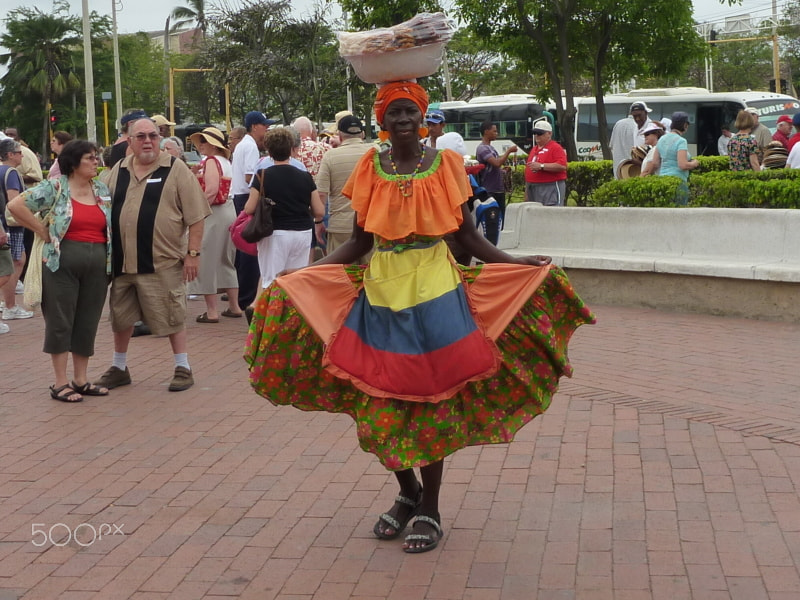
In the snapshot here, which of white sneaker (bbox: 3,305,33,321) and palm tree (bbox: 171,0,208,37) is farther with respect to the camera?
palm tree (bbox: 171,0,208,37)

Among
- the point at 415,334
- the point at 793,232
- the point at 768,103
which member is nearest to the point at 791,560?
the point at 415,334

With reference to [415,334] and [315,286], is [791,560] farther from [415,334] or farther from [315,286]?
[315,286]

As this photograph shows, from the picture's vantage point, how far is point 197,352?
9.67 meters

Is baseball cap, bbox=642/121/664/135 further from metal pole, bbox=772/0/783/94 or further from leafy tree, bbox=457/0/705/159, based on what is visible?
metal pole, bbox=772/0/783/94

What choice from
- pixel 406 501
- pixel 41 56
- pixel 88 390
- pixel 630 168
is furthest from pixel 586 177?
pixel 41 56

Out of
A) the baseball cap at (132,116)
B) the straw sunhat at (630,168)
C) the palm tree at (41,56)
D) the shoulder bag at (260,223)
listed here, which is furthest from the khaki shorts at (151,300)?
the palm tree at (41,56)

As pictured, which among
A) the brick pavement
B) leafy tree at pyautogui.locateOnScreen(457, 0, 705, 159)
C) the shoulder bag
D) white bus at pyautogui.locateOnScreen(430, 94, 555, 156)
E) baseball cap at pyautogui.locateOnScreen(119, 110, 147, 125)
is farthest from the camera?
white bus at pyautogui.locateOnScreen(430, 94, 555, 156)

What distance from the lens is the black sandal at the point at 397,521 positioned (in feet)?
16.6

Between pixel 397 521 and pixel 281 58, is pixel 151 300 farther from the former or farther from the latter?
pixel 281 58

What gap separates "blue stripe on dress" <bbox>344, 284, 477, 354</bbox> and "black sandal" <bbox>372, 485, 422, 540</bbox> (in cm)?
82

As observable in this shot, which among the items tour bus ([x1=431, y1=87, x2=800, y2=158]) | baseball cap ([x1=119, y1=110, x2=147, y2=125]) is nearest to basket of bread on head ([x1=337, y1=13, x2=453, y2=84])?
baseball cap ([x1=119, y1=110, x2=147, y2=125])

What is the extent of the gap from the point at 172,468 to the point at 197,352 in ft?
11.4

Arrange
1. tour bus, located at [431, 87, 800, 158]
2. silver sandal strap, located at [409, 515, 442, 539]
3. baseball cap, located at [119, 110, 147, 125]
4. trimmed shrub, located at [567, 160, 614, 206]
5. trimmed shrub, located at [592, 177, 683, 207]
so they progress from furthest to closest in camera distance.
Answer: tour bus, located at [431, 87, 800, 158]
trimmed shrub, located at [567, 160, 614, 206]
trimmed shrub, located at [592, 177, 683, 207]
baseball cap, located at [119, 110, 147, 125]
silver sandal strap, located at [409, 515, 442, 539]

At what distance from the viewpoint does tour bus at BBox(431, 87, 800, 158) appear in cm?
3341
